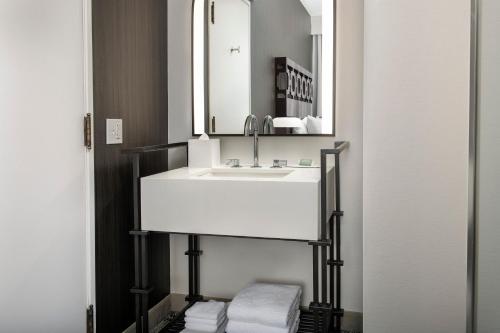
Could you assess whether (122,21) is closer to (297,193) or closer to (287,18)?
(287,18)

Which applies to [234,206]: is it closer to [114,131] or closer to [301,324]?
[114,131]

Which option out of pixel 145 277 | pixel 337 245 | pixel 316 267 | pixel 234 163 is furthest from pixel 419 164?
pixel 145 277

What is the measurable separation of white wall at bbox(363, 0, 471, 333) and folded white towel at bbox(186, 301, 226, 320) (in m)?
0.79

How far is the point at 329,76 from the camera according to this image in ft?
7.38

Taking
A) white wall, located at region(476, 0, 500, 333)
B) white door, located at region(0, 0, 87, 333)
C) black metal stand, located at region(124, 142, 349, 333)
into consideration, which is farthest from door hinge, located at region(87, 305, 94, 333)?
white wall, located at region(476, 0, 500, 333)

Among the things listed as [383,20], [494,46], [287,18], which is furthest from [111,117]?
[494,46]

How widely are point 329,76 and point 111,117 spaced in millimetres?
1016

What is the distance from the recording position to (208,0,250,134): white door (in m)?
2.36

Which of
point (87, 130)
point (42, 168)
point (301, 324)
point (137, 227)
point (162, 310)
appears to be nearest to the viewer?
point (42, 168)

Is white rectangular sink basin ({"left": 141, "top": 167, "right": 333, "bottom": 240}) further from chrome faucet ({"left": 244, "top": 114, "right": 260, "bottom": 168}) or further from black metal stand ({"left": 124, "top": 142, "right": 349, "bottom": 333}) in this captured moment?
chrome faucet ({"left": 244, "top": 114, "right": 260, "bottom": 168})

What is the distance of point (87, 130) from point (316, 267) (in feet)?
3.29

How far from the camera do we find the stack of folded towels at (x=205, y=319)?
6.90 feet

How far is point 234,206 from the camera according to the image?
1.81m

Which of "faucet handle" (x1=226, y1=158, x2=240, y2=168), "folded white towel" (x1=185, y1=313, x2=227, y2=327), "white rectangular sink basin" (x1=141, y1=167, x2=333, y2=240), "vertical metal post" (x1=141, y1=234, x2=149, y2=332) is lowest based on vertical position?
"folded white towel" (x1=185, y1=313, x2=227, y2=327)
